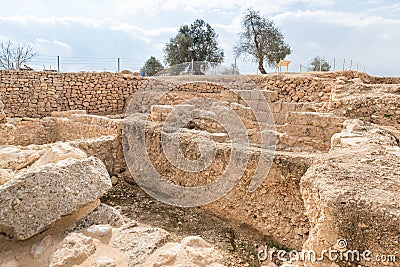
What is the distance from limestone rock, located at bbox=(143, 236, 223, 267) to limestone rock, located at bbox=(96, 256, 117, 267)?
0.24m

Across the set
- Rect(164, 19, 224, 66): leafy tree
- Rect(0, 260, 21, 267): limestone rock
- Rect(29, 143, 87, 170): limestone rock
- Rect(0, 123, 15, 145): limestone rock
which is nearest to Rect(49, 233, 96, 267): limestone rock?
Rect(0, 260, 21, 267): limestone rock

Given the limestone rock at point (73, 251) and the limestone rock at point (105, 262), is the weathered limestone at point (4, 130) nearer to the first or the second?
the limestone rock at point (73, 251)

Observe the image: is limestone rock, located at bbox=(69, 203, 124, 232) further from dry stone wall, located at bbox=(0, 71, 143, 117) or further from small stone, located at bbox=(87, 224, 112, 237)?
dry stone wall, located at bbox=(0, 71, 143, 117)

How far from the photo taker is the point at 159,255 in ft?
7.57

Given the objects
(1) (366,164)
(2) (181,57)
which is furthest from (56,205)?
(2) (181,57)

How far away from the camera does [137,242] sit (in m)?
2.47

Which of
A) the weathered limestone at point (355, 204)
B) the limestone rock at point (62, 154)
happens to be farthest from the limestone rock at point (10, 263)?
the weathered limestone at point (355, 204)

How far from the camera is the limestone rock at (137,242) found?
7.61ft

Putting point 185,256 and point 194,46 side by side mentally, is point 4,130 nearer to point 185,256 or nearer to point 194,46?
point 185,256

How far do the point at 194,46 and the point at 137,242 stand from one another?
23699 mm

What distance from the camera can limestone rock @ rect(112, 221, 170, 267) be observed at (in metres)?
2.32

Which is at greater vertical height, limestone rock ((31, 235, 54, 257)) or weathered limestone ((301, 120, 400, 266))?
weathered limestone ((301, 120, 400, 266))

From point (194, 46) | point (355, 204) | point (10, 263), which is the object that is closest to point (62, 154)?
point (10, 263)

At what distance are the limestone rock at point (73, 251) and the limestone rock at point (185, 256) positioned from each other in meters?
0.49
